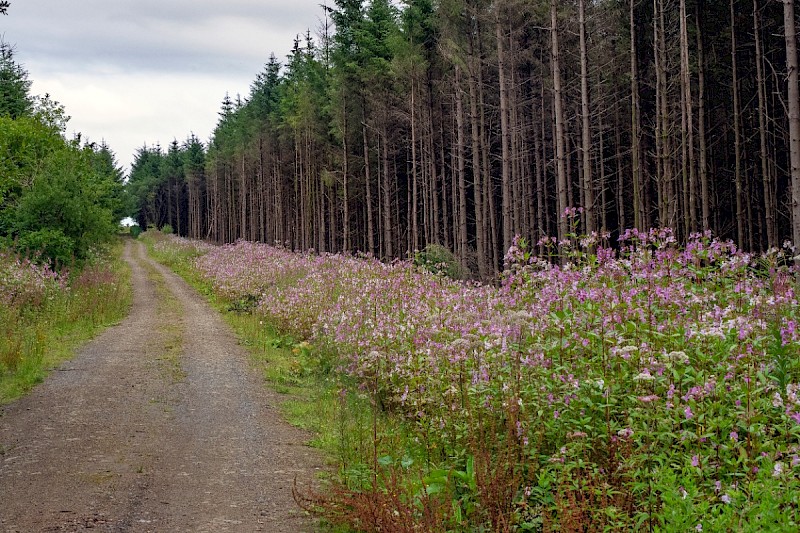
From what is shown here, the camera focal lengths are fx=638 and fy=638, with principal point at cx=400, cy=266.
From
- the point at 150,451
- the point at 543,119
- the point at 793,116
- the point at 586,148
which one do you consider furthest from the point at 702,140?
the point at 150,451

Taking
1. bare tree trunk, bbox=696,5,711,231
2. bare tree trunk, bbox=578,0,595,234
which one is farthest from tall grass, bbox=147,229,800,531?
bare tree trunk, bbox=696,5,711,231

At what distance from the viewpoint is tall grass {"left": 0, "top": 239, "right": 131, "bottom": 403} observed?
33.9ft

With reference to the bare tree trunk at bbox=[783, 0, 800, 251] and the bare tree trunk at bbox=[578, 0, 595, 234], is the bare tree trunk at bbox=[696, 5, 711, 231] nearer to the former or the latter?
the bare tree trunk at bbox=[578, 0, 595, 234]

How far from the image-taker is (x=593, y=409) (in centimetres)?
487

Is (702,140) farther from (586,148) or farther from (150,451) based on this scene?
(150,451)

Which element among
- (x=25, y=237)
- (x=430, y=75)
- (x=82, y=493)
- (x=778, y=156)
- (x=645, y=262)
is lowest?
(x=82, y=493)

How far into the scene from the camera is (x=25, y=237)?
2030 cm

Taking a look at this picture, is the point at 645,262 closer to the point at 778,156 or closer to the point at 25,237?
the point at 25,237

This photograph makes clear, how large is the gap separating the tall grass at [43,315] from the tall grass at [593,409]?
215 inches

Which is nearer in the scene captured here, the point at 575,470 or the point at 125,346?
the point at 575,470

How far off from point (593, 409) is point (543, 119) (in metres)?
26.6

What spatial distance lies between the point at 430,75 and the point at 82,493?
29.9 meters

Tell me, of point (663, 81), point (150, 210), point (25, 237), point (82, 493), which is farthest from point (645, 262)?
point (150, 210)

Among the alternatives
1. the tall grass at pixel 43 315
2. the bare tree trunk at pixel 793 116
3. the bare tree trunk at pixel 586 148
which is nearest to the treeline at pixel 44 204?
the tall grass at pixel 43 315
